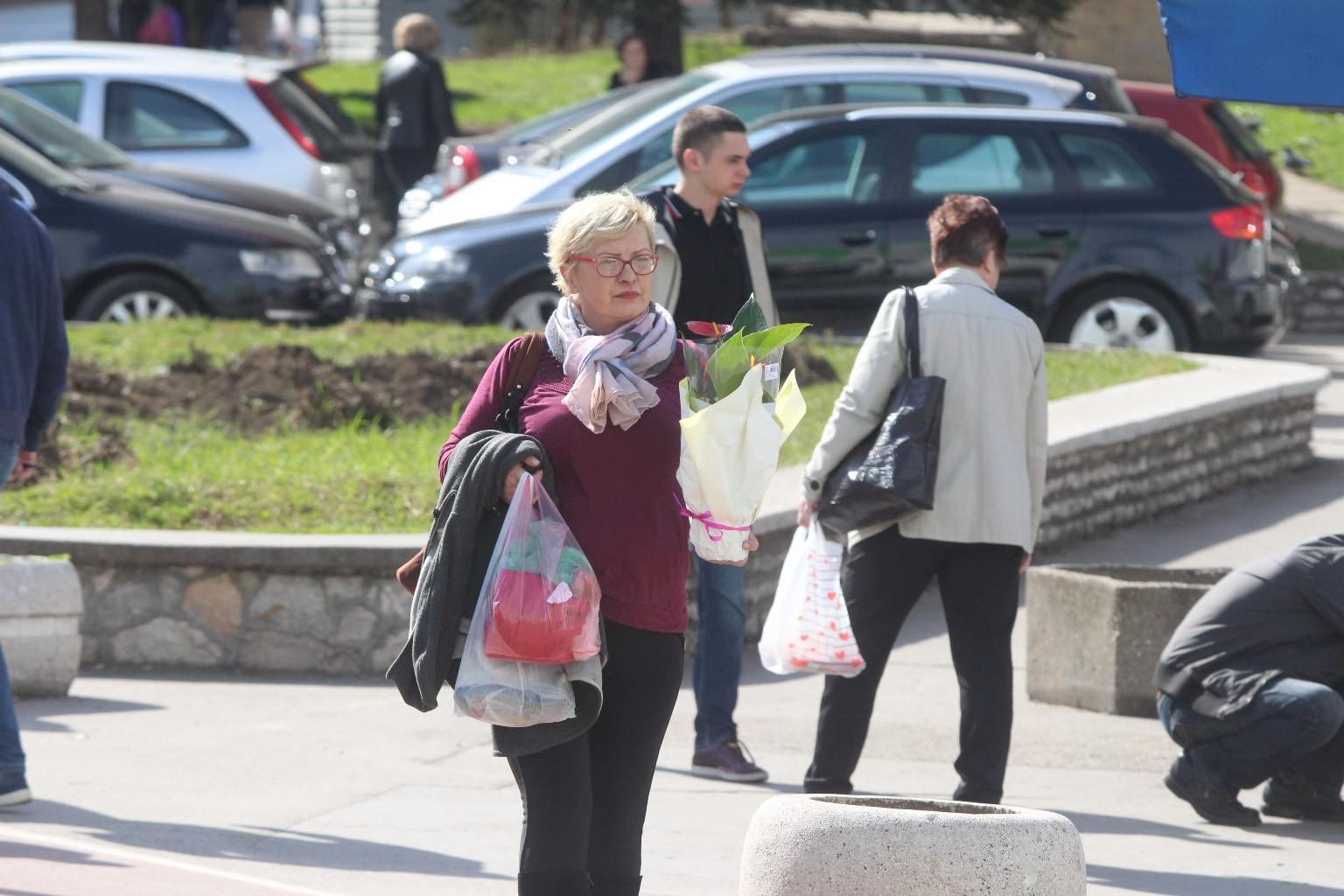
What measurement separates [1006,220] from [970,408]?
21.2 feet

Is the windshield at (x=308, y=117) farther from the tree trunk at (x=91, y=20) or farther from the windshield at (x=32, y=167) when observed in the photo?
the tree trunk at (x=91, y=20)

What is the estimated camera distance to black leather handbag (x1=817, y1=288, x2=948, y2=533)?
18.5 feet

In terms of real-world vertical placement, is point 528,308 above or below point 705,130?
below

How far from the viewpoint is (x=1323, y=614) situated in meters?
6.17

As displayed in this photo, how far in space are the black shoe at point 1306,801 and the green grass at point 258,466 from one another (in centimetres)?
332

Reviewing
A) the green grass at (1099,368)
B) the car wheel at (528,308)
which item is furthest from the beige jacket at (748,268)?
the car wheel at (528,308)

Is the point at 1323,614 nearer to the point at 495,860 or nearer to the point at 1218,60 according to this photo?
the point at 1218,60

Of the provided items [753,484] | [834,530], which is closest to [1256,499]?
[834,530]

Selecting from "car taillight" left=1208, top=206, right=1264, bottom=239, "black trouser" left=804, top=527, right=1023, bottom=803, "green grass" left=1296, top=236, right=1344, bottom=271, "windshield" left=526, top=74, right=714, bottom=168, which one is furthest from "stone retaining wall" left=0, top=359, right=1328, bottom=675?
"green grass" left=1296, top=236, right=1344, bottom=271

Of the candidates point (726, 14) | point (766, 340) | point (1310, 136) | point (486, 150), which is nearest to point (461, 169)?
point (486, 150)

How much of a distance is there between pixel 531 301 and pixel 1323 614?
22.1 ft

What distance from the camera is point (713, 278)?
636 cm

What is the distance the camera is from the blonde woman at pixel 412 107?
1662 centimetres

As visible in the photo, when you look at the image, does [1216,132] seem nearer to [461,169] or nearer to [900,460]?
[461,169]
